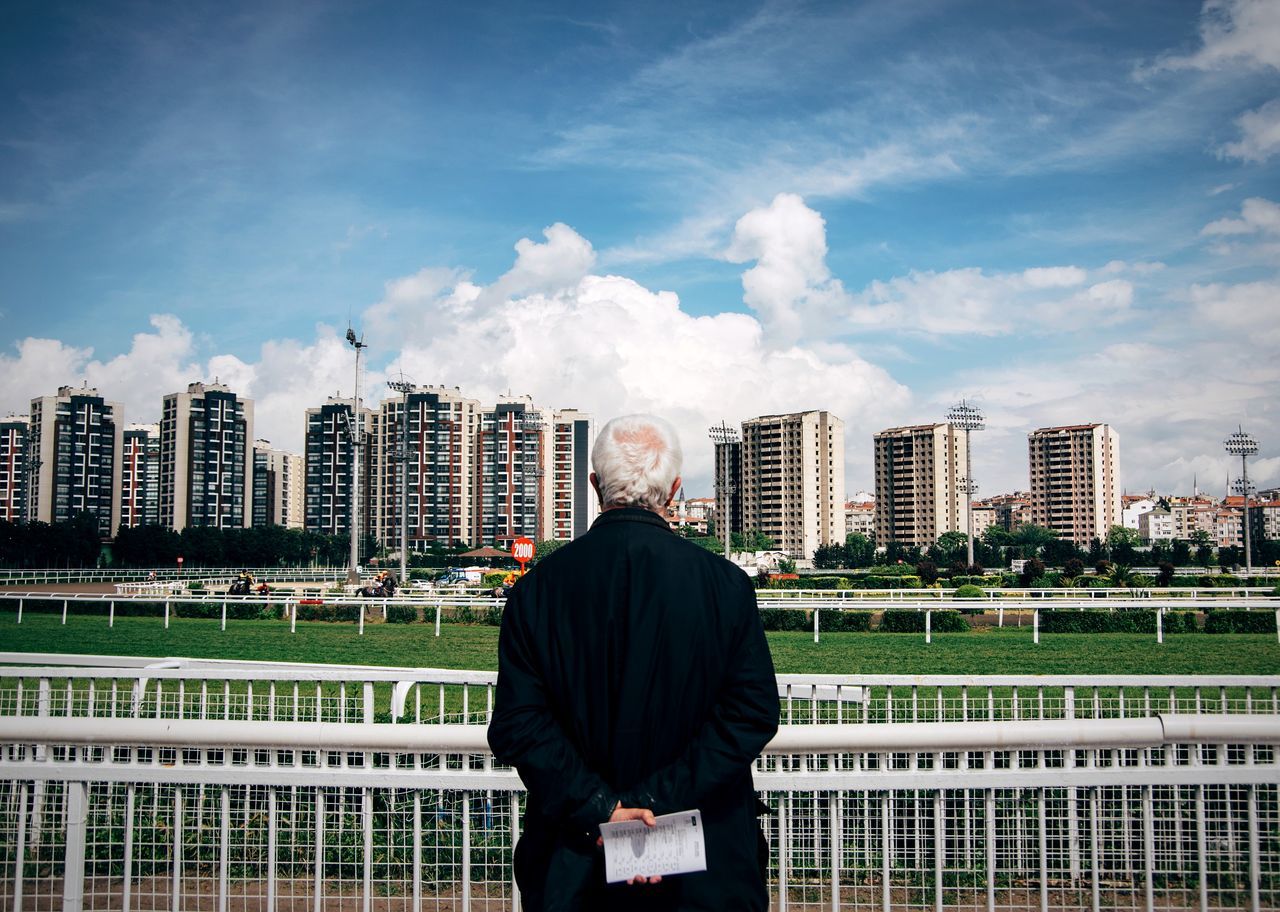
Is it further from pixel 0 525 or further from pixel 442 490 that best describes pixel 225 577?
pixel 442 490

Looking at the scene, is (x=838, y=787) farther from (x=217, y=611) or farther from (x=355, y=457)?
(x=355, y=457)

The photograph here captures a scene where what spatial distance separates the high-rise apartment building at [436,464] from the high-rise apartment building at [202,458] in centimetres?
1576

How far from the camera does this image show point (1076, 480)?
465ft

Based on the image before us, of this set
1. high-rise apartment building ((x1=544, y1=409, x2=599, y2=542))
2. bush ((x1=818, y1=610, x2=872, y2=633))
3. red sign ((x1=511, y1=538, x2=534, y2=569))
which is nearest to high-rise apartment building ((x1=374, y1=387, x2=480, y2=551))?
high-rise apartment building ((x1=544, y1=409, x2=599, y2=542))

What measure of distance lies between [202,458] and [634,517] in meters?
105

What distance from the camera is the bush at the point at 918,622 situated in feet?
86.2

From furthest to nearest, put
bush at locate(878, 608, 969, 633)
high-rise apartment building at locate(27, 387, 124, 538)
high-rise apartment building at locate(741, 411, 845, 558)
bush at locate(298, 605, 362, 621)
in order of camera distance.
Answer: high-rise apartment building at locate(741, 411, 845, 558) → high-rise apartment building at locate(27, 387, 124, 538) → bush at locate(298, 605, 362, 621) → bush at locate(878, 608, 969, 633)

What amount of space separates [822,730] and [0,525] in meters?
68.1

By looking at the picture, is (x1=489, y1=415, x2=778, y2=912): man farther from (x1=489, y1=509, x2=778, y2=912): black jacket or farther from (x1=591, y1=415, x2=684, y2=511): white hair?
(x1=591, y1=415, x2=684, y2=511): white hair

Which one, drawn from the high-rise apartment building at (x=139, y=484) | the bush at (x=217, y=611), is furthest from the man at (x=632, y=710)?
the high-rise apartment building at (x=139, y=484)

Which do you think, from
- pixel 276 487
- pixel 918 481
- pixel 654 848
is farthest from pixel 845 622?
pixel 276 487

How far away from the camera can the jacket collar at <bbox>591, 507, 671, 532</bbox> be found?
244 centimetres

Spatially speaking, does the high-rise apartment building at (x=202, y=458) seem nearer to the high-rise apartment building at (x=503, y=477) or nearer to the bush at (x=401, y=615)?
the high-rise apartment building at (x=503, y=477)

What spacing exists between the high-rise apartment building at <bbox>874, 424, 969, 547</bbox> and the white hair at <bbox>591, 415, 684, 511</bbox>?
129 meters
